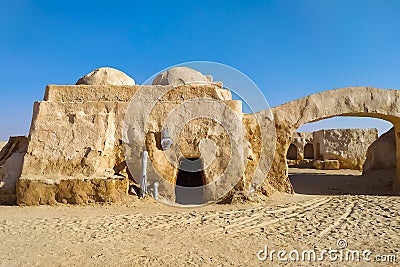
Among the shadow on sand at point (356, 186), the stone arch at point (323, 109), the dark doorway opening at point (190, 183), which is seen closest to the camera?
the dark doorway opening at point (190, 183)

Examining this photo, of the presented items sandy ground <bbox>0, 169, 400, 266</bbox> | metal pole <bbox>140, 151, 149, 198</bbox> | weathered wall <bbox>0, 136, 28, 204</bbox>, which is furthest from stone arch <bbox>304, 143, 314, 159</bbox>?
weathered wall <bbox>0, 136, 28, 204</bbox>

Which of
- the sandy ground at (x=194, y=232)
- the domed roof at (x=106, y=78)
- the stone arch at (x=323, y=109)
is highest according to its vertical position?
the domed roof at (x=106, y=78)

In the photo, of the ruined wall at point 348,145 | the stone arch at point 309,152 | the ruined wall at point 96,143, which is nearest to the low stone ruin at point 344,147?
the ruined wall at point 348,145

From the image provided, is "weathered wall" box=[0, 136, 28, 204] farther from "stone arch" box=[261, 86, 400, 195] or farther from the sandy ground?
"stone arch" box=[261, 86, 400, 195]

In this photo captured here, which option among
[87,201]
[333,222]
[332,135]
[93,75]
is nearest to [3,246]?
[87,201]

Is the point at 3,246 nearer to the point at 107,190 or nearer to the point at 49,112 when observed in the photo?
the point at 107,190

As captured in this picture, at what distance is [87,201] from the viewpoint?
6.99 meters

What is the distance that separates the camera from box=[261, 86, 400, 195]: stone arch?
8.31 m

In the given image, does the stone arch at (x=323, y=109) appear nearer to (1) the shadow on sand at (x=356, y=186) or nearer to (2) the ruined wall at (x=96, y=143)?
(2) the ruined wall at (x=96, y=143)

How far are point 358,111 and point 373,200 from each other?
224 centimetres

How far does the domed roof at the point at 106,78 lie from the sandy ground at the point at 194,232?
429 centimetres

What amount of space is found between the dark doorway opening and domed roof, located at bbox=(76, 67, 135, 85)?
11.0 ft

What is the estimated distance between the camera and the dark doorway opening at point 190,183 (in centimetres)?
795

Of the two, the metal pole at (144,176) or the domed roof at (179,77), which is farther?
the domed roof at (179,77)
